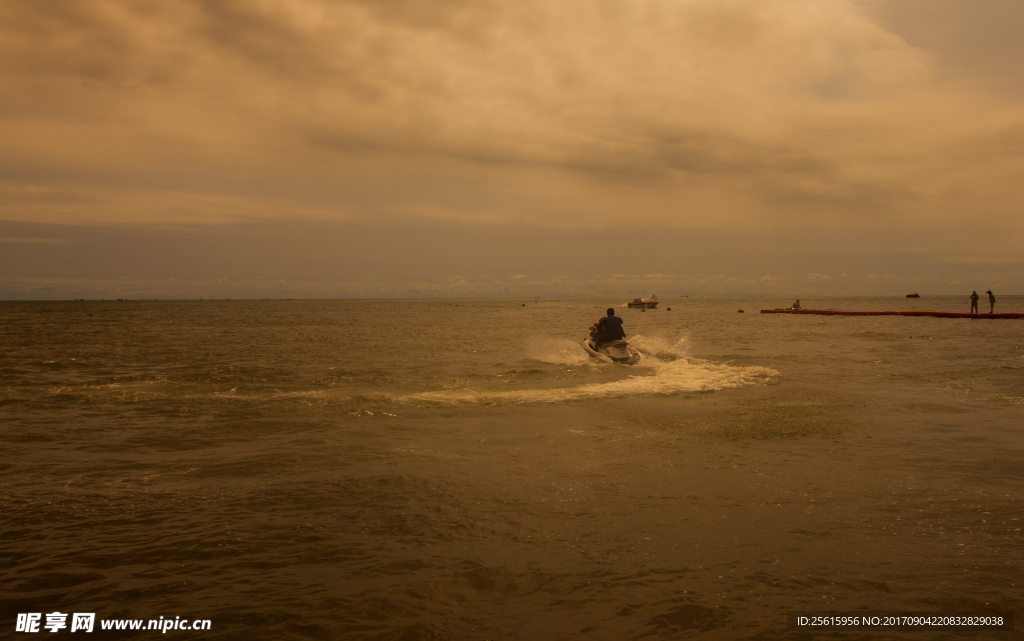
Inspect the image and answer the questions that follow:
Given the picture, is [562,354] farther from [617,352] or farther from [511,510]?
[511,510]

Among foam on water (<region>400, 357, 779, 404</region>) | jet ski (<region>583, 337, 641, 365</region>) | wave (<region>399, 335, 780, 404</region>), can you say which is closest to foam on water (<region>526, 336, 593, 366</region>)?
wave (<region>399, 335, 780, 404</region>)

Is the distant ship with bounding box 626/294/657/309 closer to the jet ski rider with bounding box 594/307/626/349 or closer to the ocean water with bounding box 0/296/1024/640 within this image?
the jet ski rider with bounding box 594/307/626/349

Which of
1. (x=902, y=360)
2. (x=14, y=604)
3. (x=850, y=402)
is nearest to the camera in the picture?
(x=14, y=604)

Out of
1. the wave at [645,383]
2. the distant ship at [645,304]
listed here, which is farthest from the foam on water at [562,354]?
the distant ship at [645,304]

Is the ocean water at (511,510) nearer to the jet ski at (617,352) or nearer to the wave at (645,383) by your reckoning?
the wave at (645,383)

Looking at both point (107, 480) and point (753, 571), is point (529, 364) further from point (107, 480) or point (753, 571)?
point (753, 571)

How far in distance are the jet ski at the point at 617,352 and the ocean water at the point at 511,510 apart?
8.10 m

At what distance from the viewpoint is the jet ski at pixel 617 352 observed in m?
24.0

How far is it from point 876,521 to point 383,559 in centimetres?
542

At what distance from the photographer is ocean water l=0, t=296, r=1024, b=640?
4859 mm

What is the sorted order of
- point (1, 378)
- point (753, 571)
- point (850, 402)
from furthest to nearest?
point (1, 378)
point (850, 402)
point (753, 571)

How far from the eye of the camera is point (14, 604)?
4.89 m

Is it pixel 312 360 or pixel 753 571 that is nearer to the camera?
pixel 753 571

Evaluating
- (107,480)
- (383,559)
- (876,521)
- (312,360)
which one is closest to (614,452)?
(876,521)
